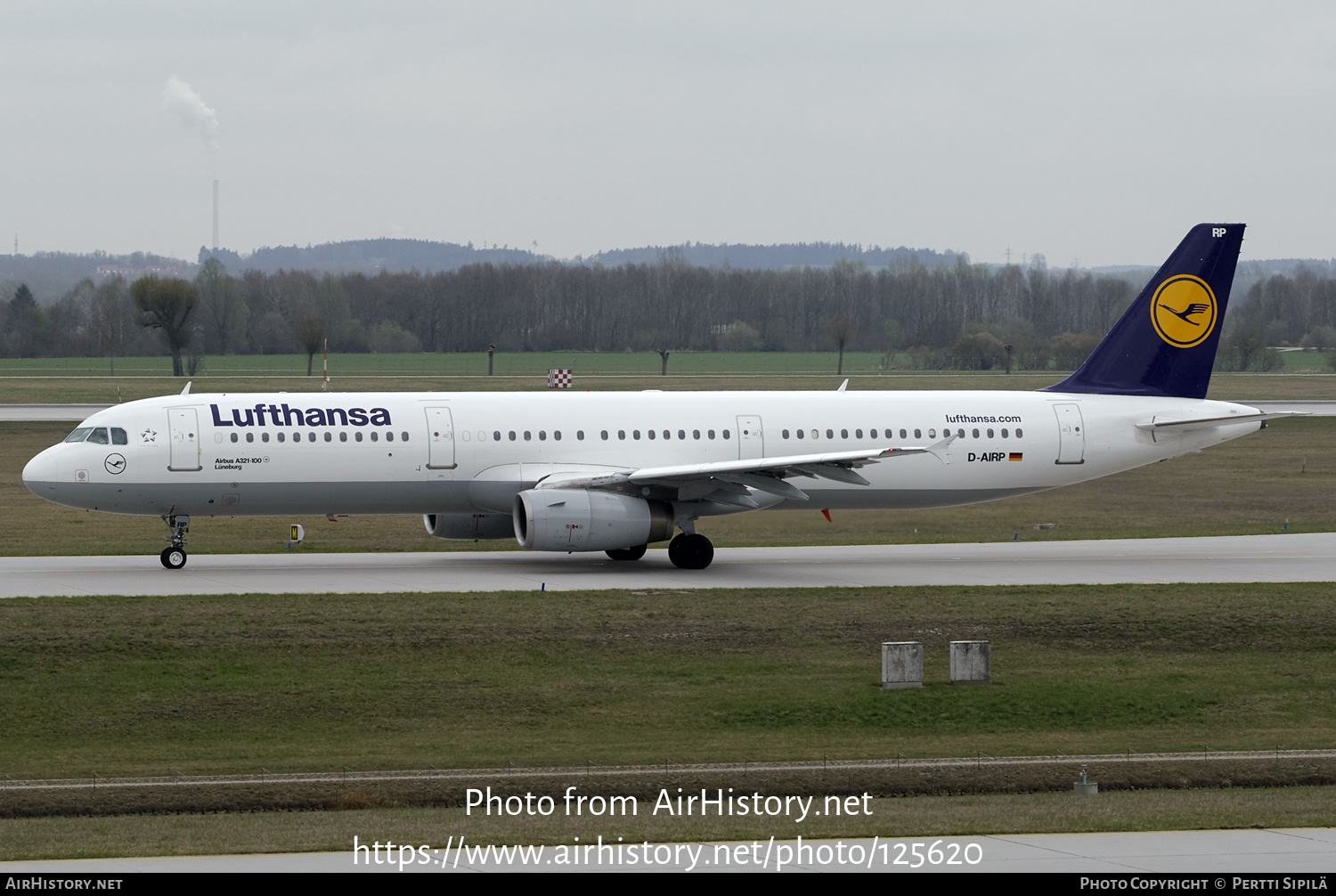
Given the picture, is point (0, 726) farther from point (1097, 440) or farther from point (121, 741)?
point (1097, 440)

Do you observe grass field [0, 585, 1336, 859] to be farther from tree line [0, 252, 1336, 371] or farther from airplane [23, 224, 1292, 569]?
tree line [0, 252, 1336, 371]

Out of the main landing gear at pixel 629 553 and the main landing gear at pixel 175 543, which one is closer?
the main landing gear at pixel 175 543

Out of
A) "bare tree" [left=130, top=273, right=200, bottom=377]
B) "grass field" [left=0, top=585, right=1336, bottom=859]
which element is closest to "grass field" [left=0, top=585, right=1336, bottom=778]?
"grass field" [left=0, top=585, right=1336, bottom=859]

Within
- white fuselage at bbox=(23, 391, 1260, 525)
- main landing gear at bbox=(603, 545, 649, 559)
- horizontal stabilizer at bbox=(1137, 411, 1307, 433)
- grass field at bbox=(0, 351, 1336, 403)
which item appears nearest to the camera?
white fuselage at bbox=(23, 391, 1260, 525)

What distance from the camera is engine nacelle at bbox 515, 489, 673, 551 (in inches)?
1257

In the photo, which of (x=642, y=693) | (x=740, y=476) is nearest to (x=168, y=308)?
(x=740, y=476)

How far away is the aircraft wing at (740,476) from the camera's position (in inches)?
1272

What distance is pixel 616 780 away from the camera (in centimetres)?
1822

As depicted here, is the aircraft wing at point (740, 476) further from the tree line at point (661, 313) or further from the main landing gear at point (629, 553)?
the tree line at point (661, 313)

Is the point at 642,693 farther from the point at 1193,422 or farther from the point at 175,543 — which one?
the point at 1193,422

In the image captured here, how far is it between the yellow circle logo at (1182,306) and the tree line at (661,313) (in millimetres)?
85467

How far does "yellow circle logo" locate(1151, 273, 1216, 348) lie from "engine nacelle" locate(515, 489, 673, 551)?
13.9 meters

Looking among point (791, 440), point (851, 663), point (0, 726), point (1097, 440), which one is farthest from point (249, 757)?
point (1097, 440)

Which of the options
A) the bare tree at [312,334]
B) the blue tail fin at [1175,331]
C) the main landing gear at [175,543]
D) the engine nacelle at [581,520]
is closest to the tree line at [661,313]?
the bare tree at [312,334]
